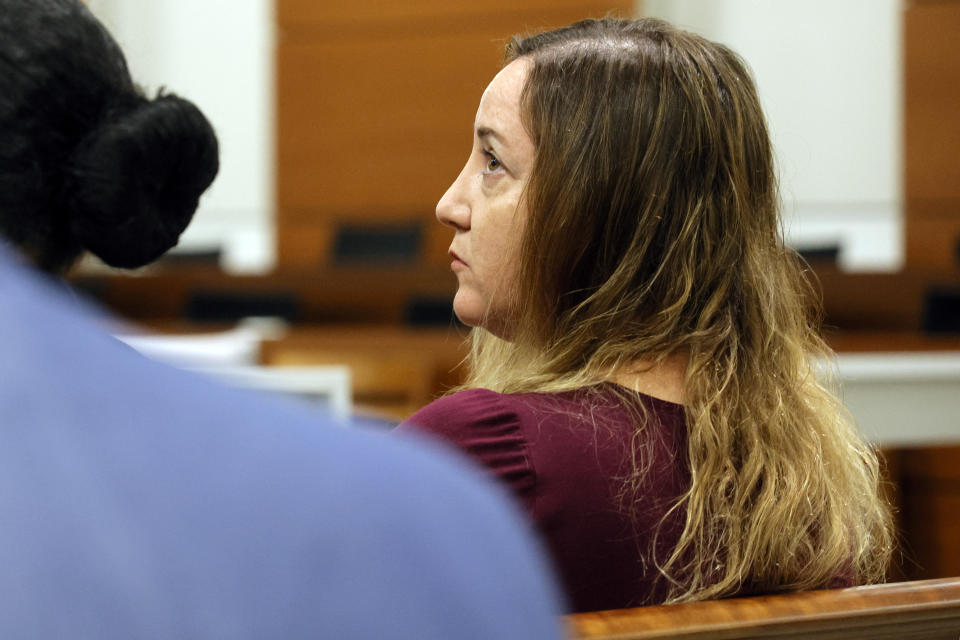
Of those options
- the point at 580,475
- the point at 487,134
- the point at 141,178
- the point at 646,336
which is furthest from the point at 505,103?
the point at 141,178

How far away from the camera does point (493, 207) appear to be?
1.07 meters

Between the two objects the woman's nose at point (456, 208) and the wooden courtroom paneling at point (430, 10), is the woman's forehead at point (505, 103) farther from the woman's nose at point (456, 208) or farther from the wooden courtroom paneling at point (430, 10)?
the wooden courtroom paneling at point (430, 10)

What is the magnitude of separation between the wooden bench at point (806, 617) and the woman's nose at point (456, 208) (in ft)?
1.66

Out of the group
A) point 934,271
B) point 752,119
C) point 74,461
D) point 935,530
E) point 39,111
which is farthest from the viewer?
point 934,271

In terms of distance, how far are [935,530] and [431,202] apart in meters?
4.17

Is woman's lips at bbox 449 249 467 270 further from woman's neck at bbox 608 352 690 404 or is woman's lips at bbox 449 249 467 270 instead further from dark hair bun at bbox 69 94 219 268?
dark hair bun at bbox 69 94 219 268

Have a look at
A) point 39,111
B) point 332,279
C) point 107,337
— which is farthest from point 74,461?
point 332,279

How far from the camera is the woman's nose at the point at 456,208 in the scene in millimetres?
1093

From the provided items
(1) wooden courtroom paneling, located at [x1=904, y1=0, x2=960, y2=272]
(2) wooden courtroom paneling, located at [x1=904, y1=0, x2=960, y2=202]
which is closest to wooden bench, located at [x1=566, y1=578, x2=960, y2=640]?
(1) wooden courtroom paneling, located at [x1=904, y1=0, x2=960, y2=272]

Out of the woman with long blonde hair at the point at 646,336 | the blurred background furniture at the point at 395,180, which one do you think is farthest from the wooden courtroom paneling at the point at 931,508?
the woman with long blonde hair at the point at 646,336

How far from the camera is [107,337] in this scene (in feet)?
0.74

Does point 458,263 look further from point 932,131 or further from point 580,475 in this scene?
point 932,131

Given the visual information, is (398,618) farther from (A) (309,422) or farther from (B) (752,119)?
(B) (752,119)

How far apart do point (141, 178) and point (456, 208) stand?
48 cm
